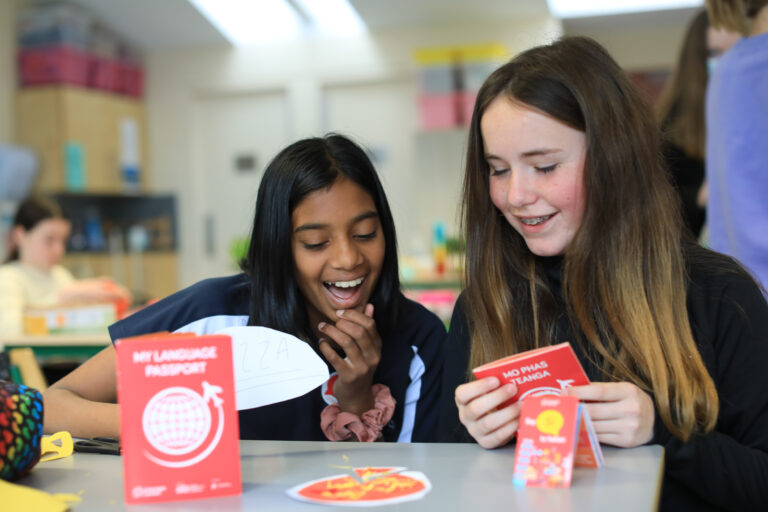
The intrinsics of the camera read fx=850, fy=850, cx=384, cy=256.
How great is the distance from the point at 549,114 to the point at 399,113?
4.77m

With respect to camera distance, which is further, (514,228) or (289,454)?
(514,228)

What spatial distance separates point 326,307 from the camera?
5.33 ft

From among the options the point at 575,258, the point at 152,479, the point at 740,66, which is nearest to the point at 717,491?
the point at 575,258

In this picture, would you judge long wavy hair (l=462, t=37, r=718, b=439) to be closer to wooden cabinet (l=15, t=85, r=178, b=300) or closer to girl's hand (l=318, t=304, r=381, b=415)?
girl's hand (l=318, t=304, r=381, b=415)

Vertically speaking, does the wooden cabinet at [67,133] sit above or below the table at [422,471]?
above

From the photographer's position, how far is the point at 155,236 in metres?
6.30

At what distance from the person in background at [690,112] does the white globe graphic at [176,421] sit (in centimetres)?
198

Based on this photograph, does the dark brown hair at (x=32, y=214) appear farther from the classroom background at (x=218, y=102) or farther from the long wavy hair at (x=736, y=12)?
the long wavy hair at (x=736, y=12)

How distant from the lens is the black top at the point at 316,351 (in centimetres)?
152

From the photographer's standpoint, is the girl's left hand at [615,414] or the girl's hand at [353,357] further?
the girl's hand at [353,357]

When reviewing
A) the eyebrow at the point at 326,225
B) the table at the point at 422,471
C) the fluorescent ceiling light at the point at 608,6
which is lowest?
the table at the point at 422,471

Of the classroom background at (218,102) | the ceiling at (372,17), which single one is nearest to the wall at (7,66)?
the classroom background at (218,102)

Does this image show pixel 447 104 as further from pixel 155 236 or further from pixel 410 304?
pixel 410 304

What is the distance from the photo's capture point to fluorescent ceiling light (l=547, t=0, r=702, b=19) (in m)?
5.41
